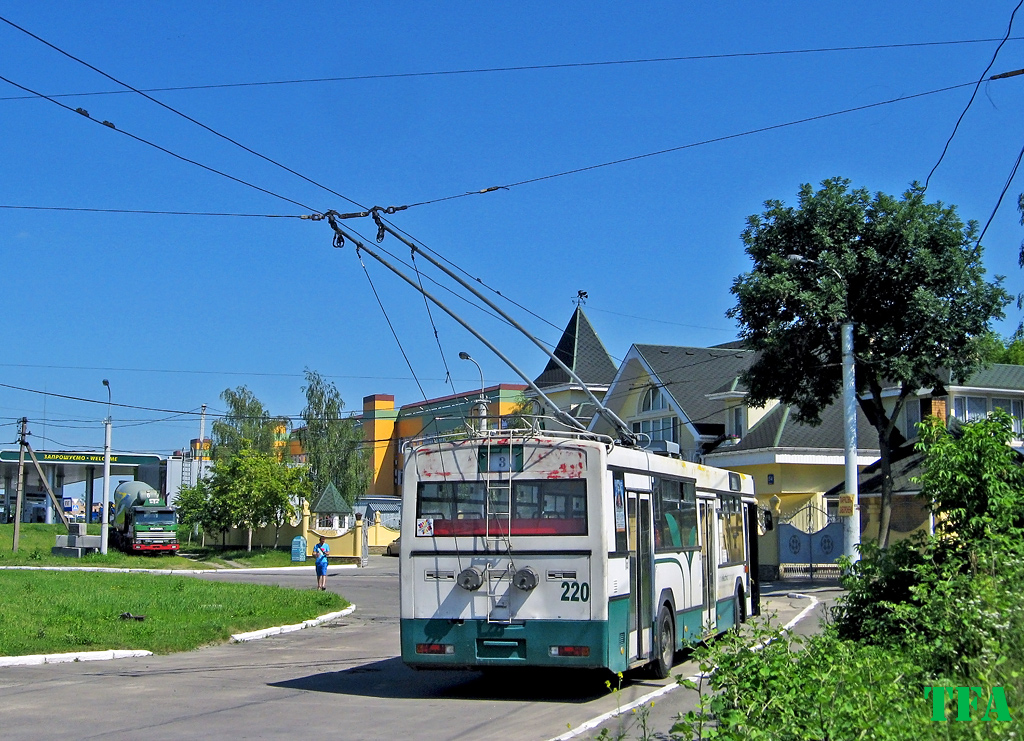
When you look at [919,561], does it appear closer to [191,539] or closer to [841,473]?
[841,473]

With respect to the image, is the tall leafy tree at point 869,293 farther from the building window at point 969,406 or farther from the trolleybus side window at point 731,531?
the trolleybus side window at point 731,531

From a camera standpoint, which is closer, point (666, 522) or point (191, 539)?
point (666, 522)

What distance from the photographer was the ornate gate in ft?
121

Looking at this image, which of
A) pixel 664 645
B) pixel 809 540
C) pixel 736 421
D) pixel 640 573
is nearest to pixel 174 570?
pixel 736 421

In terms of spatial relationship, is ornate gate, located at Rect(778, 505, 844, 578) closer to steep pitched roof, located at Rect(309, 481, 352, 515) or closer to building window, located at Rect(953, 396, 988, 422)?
building window, located at Rect(953, 396, 988, 422)

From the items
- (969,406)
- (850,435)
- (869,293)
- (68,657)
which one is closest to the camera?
(68,657)

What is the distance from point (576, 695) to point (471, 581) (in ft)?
6.11

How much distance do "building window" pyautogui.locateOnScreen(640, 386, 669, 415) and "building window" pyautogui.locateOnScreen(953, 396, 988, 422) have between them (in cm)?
1331

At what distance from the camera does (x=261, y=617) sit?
2228 centimetres

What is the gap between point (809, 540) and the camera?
37.4m

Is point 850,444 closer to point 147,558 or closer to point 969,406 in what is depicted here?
point 969,406

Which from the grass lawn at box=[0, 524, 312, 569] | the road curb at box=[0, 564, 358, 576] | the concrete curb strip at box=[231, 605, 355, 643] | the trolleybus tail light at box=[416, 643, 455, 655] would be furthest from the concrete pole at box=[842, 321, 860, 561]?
the grass lawn at box=[0, 524, 312, 569]

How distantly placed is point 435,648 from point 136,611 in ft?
38.8

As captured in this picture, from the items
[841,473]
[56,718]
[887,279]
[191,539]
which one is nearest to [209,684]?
[56,718]
